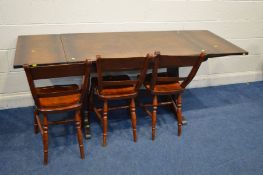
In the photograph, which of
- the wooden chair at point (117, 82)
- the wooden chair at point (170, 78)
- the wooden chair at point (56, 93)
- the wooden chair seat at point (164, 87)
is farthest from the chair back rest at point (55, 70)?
the wooden chair seat at point (164, 87)

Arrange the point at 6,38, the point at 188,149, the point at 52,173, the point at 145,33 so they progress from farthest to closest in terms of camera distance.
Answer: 1. the point at 145,33
2. the point at 6,38
3. the point at 188,149
4. the point at 52,173

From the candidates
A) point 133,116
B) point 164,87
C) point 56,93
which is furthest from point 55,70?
point 164,87

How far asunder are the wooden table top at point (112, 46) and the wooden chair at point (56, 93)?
17cm

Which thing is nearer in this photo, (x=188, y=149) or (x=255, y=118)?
(x=188, y=149)

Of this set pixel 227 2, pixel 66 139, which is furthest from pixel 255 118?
pixel 66 139

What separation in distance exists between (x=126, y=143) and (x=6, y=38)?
140cm

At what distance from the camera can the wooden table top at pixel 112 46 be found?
203 centimetres

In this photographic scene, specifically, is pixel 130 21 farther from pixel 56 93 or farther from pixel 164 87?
pixel 56 93

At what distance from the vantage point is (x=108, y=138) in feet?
7.90

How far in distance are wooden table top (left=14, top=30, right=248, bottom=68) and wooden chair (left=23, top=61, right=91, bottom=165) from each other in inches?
6.8

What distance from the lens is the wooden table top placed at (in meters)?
2.03

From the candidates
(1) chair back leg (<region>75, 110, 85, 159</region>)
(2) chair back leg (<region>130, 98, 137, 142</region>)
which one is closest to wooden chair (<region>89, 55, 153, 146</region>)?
(2) chair back leg (<region>130, 98, 137, 142</region>)

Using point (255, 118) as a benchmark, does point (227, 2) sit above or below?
above

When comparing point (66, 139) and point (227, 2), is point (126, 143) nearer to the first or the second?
point (66, 139)
